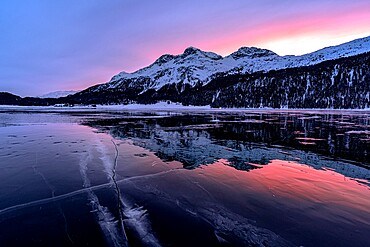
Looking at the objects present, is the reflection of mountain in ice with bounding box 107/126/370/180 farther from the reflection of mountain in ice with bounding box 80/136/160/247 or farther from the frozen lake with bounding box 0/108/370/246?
the reflection of mountain in ice with bounding box 80/136/160/247

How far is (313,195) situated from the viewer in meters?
6.41

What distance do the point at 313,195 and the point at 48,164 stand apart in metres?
9.20

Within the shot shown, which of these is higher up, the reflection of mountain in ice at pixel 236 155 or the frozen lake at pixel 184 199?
the frozen lake at pixel 184 199

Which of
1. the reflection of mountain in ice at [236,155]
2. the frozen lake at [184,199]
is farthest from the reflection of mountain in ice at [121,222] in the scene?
the reflection of mountain in ice at [236,155]

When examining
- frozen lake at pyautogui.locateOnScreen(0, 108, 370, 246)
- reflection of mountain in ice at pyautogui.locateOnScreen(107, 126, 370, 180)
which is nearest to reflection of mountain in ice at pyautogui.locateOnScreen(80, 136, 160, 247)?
frozen lake at pyautogui.locateOnScreen(0, 108, 370, 246)

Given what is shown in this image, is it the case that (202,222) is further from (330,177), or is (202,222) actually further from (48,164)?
(48,164)

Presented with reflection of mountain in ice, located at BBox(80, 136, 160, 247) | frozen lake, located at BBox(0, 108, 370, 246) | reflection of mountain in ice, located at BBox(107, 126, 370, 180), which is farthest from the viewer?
reflection of mountain in ice, located at BBox(107, 126, 370, 180)

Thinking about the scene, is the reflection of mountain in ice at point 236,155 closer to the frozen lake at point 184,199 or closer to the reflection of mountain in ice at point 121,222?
the frozen lake at point 184,199

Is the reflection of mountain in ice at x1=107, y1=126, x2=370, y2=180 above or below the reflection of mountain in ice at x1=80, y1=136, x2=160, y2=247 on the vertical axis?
below

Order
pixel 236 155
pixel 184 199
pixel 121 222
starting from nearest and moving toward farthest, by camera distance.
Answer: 1. pixel 121 222
2. pixel 184 199
3. pixel 236 155

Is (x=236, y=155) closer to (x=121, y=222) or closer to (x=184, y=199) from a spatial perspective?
(x=184, y=199)

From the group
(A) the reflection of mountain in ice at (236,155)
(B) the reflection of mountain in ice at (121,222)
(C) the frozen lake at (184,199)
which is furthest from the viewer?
(A) the reflection of mountain in ice at (236,155)

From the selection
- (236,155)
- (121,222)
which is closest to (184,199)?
(121,222)

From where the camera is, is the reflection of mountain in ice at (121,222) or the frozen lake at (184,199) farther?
the frozen lake at (184,199)
